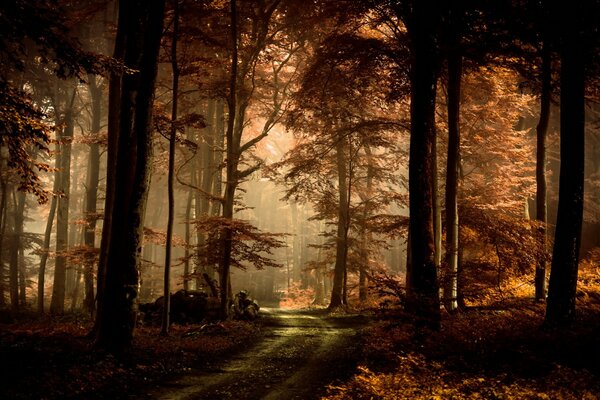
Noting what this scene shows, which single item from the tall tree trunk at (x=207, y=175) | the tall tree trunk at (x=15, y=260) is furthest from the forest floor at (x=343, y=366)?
the tall tree trunk at (x=15, y=260)

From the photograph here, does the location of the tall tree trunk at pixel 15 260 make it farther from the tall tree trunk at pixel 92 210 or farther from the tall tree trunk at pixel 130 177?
the tall tree trunk at pixel 130 177

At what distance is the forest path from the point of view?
674 cm

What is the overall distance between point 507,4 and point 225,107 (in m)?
15.1

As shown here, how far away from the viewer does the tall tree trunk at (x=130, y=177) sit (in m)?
8.65

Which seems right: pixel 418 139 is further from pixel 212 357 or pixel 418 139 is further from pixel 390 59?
pixel 212 357

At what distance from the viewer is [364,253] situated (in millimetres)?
22016

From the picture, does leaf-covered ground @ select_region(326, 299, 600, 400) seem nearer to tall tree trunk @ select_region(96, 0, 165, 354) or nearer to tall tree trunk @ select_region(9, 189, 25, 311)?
tall tree trunk @ select_region(96, 0, 165, 354)

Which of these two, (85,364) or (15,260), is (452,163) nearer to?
(85,364)

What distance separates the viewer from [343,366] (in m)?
8.54

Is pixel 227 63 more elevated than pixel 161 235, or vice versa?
pixel 227 63

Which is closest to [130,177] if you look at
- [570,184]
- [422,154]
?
[422,154]

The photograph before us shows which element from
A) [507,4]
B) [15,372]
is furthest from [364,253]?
[15,372]

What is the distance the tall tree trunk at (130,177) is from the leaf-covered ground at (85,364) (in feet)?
2.23

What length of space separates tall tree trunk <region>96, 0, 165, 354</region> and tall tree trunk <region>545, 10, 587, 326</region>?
9.71m
